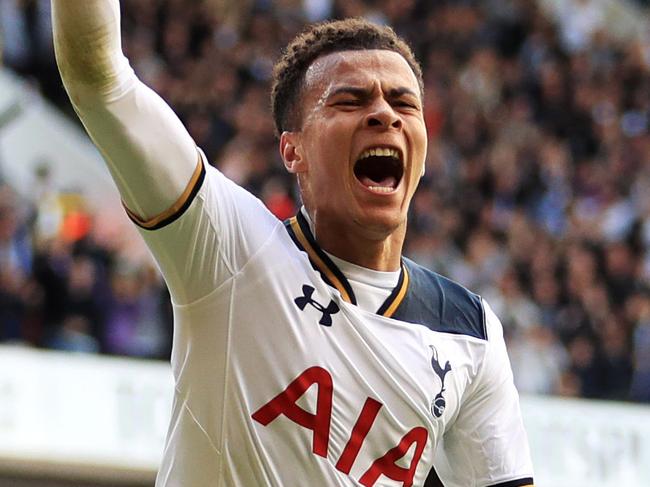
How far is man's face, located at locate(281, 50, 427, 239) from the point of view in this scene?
128 inches

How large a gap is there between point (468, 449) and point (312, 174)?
2.61 feet

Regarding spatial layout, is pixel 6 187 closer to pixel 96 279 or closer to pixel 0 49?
pixel 96 279

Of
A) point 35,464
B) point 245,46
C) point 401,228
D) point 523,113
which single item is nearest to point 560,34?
point 523,113

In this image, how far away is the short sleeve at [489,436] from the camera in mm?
3393

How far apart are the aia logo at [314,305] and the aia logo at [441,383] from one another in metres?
0.27

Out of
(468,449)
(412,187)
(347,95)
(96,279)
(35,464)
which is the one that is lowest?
(35,464)

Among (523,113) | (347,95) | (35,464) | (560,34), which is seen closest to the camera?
(347,95)

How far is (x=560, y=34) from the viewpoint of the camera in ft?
43.1

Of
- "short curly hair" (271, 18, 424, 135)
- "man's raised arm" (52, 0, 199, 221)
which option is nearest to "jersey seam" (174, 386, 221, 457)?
"man's raised arm" (52, 0, 199, 221)

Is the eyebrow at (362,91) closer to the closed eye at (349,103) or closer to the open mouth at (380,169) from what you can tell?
the closed eye at (349,103)

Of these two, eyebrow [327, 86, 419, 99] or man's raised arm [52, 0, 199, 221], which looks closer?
man's raised arm [52, 0, 199, 221]

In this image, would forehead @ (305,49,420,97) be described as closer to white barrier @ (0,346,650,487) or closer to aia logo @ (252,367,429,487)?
aia logo @ (252,367,429,487)

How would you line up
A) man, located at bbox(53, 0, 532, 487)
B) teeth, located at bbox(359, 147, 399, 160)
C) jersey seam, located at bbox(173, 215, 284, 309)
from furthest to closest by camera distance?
teeth, located at bbox(359, 147, 399, 160)
jersey seam, located at bbox(173, 215, 284, 309)
man, located at bbox(53, 0, 532, 487)

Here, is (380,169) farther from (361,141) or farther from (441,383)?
(441,383)
